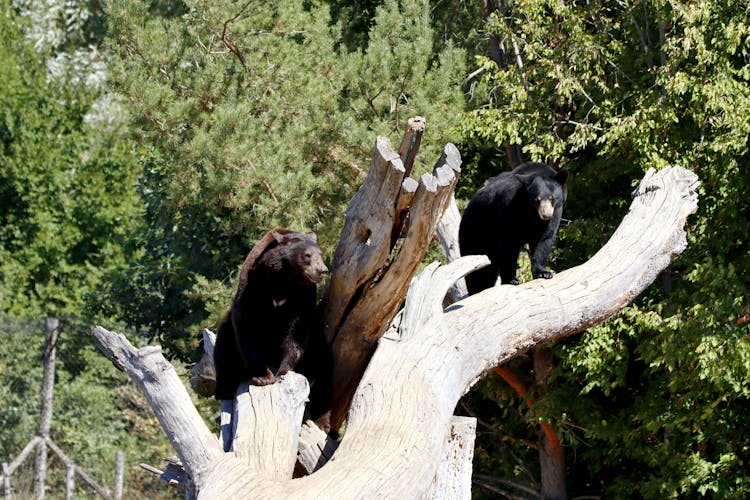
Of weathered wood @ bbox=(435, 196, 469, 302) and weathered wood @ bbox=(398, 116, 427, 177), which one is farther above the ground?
weathered wood @ bbox=(435, 196, 469, 302)

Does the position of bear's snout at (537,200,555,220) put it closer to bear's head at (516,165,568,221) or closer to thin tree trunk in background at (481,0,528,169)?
bear's head at (516,165,568,221)

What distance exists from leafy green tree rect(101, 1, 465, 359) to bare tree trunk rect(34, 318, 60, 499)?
120cm

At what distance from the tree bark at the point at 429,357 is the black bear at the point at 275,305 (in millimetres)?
604

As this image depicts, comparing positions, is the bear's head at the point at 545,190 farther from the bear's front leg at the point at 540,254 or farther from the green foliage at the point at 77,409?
the green foliage at the point at 77,409

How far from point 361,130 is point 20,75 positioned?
1215cm

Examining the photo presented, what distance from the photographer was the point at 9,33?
2145 cm

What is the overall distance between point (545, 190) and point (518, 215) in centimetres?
Result: 34

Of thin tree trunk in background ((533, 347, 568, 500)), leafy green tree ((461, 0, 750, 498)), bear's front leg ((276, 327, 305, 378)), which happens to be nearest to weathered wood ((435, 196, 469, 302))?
bear's front leg ((276, 327, 305, 378))

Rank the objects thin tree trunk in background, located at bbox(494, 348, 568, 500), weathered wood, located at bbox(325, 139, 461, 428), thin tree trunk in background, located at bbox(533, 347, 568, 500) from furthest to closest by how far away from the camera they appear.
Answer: thin tree trunk in background, located at bbox(533, 347, 568, 500)
thin tree trunk in background, located at bbox(494, 348, 568, 500)
weathered wood, located at bbox(325, 139, 461, 428)

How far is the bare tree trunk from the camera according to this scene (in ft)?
41.1

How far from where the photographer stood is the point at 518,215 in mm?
7297

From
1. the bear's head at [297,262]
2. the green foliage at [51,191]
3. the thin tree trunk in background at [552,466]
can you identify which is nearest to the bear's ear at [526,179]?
the bear's head at [297,262]

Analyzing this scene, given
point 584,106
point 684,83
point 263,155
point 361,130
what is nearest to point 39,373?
point 263,155

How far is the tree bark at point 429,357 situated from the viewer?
4.59 m
